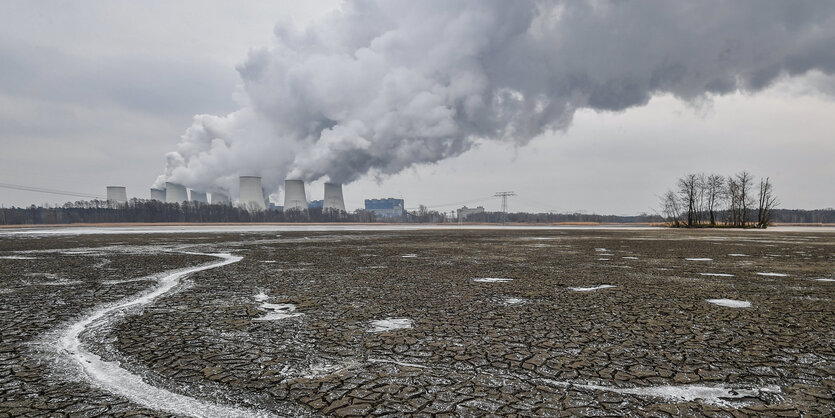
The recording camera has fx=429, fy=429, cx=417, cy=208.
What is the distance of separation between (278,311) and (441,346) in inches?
130

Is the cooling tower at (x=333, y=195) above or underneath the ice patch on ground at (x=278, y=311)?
above

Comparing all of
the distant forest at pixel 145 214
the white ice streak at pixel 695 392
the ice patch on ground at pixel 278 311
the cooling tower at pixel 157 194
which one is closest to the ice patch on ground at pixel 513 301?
the ice patch on ground at pixel 278 311

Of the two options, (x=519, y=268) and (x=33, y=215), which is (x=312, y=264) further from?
(x=33, y=215)

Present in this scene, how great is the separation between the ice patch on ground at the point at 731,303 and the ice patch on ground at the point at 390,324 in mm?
5526

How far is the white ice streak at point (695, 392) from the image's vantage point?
3639 mm

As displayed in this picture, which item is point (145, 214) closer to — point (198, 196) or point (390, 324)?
point (198, 196)

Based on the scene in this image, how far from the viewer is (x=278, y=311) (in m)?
7.17

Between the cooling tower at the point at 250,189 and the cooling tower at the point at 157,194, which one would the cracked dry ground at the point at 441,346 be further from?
the cooling tower at the point at 157,194

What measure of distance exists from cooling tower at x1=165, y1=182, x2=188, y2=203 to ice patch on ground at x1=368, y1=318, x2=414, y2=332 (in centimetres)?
12961

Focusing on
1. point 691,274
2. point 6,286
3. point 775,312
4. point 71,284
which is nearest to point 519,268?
point 691,274

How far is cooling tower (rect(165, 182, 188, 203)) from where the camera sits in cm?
11803

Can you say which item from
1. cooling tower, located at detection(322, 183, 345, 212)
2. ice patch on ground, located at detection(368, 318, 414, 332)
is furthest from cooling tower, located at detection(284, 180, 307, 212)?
ice patch on ground, located at detection(368, 318, 414, 332)

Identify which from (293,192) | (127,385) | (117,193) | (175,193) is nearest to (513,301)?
(127,385)

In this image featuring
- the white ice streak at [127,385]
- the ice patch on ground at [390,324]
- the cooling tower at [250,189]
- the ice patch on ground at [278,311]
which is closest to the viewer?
the white ice streak at [127,385]
